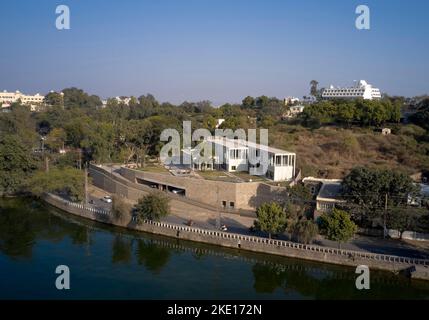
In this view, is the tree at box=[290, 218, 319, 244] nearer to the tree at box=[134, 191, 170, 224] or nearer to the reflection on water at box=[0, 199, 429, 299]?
the reflection on water at box=[0, 199, 429, 299]

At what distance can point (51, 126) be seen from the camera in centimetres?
6009

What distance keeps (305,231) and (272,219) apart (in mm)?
1810

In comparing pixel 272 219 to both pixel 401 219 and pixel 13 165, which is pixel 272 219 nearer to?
pixel 401 219

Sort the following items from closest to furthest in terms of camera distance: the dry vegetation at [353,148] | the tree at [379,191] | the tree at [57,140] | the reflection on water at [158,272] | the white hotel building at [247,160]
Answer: the reflection on water at [158,272] → the tree at [379,191] → the white hotel building at [247,160] → the dry vegetation at [353,148] → the tree at [57,140]

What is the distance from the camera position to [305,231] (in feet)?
70.7

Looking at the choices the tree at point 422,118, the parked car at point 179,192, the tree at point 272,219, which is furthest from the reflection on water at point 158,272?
the tree at point 422,118

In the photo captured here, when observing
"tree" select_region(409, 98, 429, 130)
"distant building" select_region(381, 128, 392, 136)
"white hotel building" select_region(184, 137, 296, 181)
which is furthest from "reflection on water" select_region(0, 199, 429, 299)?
"tree" select_region(409, 98, 429, 130)

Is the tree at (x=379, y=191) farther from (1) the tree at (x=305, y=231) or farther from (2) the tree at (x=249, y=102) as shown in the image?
(2) the tree at (x=249, y=102)

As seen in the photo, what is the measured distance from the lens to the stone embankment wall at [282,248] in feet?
65.2

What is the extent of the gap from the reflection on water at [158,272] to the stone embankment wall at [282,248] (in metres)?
0.38

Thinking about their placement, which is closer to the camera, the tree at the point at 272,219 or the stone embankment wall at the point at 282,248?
the stone embankment wall at the point at 282,248

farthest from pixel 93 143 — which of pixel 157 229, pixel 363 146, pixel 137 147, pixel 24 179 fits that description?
pixel 363 146

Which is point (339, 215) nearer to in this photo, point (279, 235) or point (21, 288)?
point (279, 235)

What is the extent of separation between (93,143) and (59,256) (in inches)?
755
